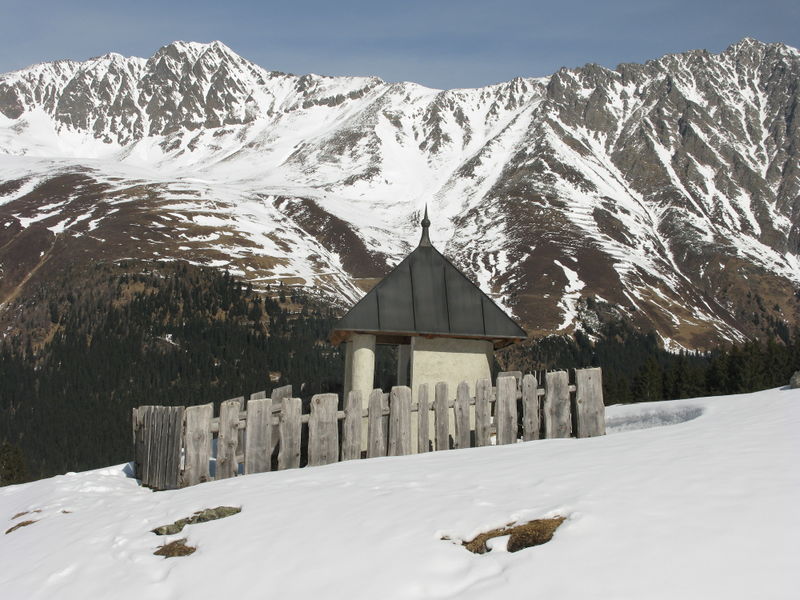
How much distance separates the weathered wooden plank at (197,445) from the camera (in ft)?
39.6

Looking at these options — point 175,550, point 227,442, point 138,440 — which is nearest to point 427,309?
point 227,442

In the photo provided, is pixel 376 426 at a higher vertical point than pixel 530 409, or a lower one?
lower

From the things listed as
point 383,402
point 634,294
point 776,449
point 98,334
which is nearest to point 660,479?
point 776,449

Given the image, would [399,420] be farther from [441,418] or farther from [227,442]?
[227,442]

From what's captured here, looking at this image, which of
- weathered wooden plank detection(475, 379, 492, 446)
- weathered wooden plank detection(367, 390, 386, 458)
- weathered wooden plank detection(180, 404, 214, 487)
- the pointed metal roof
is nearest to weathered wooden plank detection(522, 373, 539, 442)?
weathered wooden plank detection(475, 379, 492, 446)

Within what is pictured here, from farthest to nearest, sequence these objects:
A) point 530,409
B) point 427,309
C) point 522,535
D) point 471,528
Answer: point 427,309
point 530,409
point 471,528
point 522,535

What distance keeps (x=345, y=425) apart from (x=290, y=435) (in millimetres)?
855

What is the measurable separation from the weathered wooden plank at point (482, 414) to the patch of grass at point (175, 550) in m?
5.94

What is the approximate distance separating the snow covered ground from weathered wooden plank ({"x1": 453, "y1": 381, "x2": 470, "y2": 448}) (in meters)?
1.65

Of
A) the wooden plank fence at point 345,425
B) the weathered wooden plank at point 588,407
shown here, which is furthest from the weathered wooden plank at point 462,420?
the weathered wooden plank at point 588,407

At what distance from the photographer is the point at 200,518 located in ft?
27.8

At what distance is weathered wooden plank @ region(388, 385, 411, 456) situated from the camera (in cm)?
1230

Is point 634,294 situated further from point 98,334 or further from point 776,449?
point 776,449

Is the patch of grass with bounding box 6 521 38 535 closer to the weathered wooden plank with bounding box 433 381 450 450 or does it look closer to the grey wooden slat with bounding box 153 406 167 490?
the grey wooden slat with bounding box 153 406 167 490
